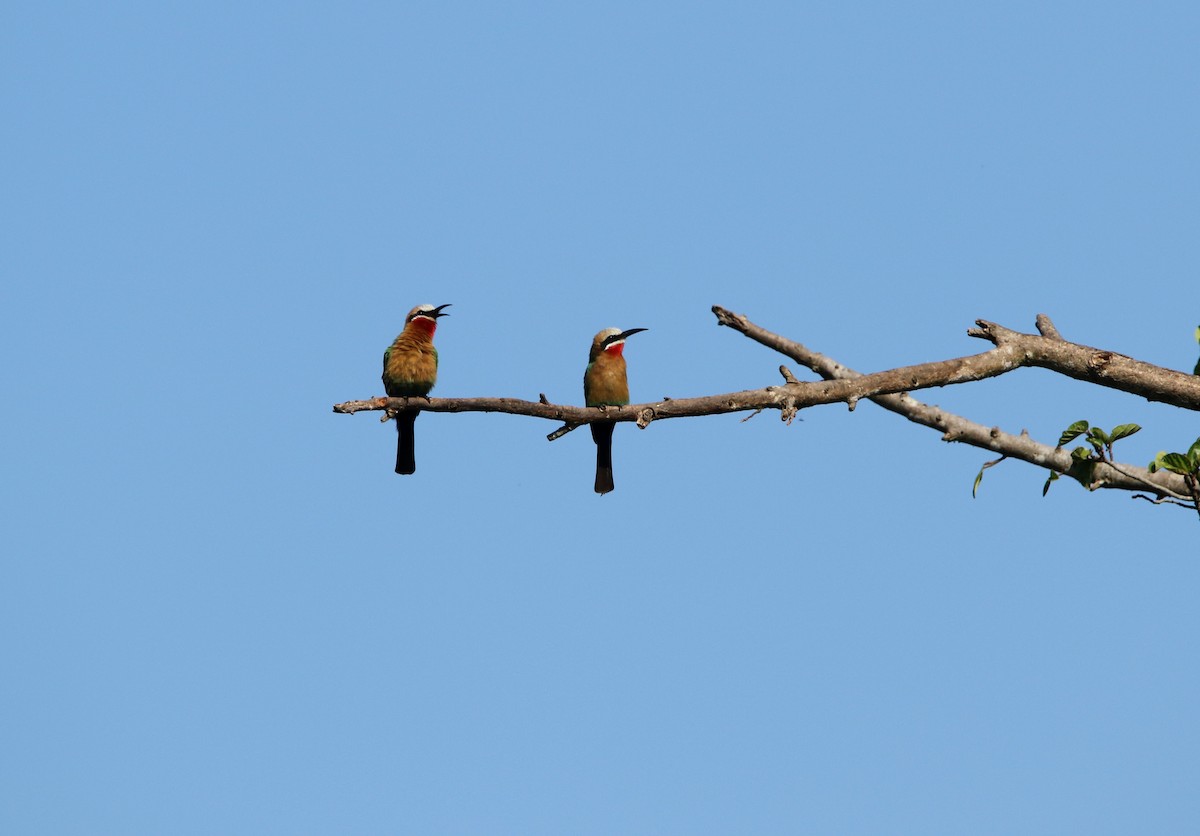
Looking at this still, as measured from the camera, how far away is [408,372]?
9.88 metres

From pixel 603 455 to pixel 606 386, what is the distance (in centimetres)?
58

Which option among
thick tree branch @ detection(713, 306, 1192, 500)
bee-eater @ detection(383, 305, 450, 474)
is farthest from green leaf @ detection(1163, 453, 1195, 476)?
bee-eater @ detection(383, 305, 450, 474)

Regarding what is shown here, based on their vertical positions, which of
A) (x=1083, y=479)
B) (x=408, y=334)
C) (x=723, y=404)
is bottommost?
(x=1083, y=479)

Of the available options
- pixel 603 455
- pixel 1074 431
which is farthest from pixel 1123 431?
pixel 603 455

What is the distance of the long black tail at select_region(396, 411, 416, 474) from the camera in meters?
9.91

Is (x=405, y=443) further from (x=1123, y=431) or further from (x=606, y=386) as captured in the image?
(x=1123, y=431)

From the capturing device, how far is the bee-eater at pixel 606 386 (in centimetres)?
1018

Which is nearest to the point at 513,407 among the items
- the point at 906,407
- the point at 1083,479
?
the point at 906,407

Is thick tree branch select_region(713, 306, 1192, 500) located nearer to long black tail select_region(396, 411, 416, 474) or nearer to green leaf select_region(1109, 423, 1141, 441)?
green leaf select_region(1109, 423, 1141, 441)

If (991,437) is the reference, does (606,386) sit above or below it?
above

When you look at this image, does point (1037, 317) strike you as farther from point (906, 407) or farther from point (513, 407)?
point (513, 407)

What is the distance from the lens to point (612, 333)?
10.3m

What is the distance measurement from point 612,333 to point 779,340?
4.06 meters

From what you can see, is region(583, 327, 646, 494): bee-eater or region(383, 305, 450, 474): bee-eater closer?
region(383, 305, 450, 474): bee-eater
